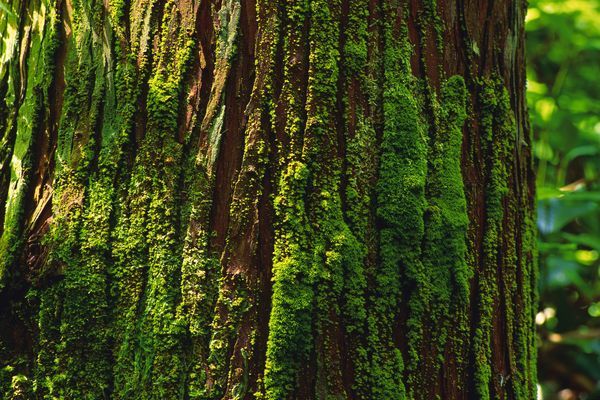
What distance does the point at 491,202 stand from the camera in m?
1.53

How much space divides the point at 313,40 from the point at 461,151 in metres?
0.49

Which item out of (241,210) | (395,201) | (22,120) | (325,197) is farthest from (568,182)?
(22,120)

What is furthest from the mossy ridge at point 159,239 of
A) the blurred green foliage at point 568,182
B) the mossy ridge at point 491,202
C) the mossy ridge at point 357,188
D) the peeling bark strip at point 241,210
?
the blurred green foliage at point 568,182

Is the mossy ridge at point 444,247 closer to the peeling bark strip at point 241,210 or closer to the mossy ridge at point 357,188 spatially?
the peeling bark strip at point 241,210

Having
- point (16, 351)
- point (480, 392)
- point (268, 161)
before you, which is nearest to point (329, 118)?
point (268, 161)

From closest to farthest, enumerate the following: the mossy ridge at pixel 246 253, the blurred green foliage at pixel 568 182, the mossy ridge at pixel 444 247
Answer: the mossy ridge at pixel 246 253, the mossy ridge at pixel 444 247, the blurred green foliage at pixel 568 182

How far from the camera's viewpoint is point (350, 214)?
4.33ft

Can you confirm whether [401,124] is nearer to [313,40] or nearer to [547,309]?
[313,40]

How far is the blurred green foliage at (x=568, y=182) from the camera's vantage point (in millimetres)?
3609

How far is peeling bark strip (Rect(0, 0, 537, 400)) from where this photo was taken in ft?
4.16

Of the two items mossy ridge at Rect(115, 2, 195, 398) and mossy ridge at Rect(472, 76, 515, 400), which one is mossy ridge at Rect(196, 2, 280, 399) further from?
mossy ridge at Rect(472, 76, 515, 400)

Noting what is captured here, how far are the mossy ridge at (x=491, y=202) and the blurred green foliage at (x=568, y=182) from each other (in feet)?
5.86

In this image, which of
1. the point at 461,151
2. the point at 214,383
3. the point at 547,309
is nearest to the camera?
the point at 214,383

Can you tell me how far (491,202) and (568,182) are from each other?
380cm
